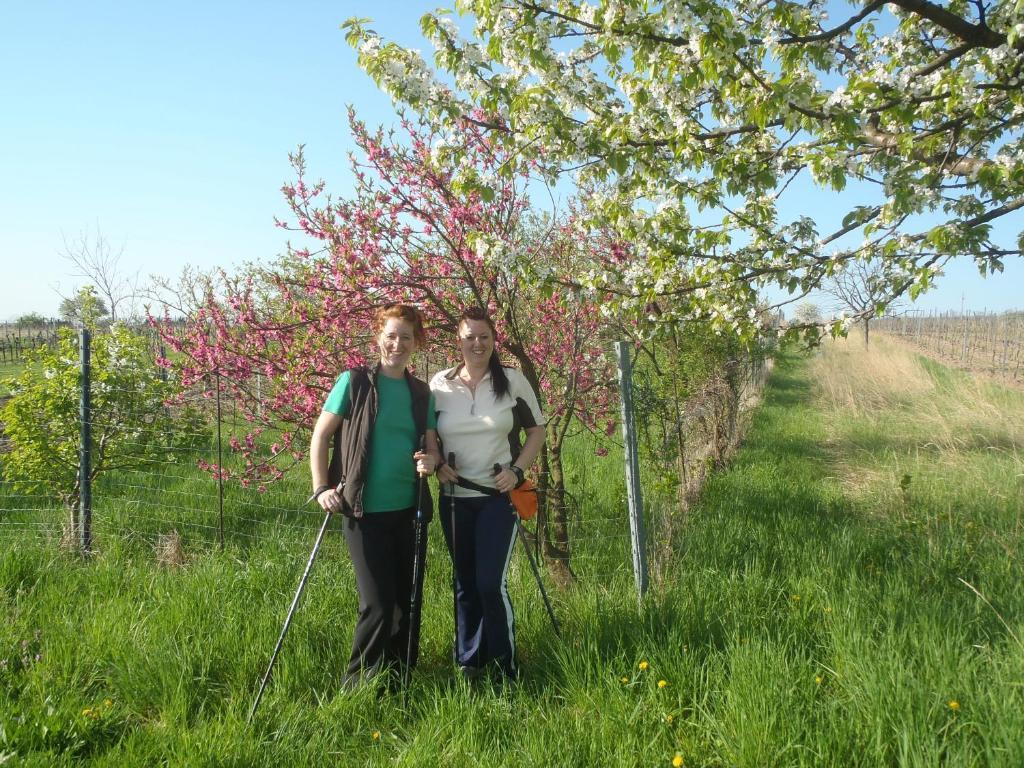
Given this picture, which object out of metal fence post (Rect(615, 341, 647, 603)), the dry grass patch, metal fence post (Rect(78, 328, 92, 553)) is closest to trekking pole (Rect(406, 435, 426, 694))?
metal fence post (Rect(615, 341, 647, 603))

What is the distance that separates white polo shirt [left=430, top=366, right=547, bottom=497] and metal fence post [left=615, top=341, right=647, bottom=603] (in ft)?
2.02

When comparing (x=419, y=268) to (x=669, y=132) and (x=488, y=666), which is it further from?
(x=488, y=666)

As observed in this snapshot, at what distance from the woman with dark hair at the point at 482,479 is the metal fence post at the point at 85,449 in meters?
3.50

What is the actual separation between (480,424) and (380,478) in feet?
1.77

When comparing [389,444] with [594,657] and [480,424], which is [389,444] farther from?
[594,657]

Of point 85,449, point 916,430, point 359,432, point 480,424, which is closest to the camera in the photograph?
point 359,432

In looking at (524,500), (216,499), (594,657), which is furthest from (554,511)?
(216,499)

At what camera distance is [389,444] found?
3066 mm

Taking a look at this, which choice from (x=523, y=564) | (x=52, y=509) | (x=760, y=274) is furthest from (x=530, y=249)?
(x=52, y=509)

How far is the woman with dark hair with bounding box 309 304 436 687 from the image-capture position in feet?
9.86

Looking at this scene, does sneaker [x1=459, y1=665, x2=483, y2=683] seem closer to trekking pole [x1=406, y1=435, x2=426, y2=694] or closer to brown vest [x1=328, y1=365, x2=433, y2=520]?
trekking pole [x1=406, y1=435, x2=426, y2=694]

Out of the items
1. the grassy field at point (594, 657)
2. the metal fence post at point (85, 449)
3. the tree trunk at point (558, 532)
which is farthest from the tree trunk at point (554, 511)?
the metal fence post at point (85, 449)

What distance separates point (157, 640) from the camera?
331cm

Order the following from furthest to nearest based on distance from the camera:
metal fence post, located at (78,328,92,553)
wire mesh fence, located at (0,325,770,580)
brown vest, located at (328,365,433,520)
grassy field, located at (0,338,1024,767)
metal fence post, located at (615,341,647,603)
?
metal fence post, located at (78,328,92,553) → wire mesh fence, located at (0,325,770,580) → metal fence post, located at (615,341,647,603) → brown vest, located at (328,365,433,520) → grassy field, located at (0,338,1024,767)
